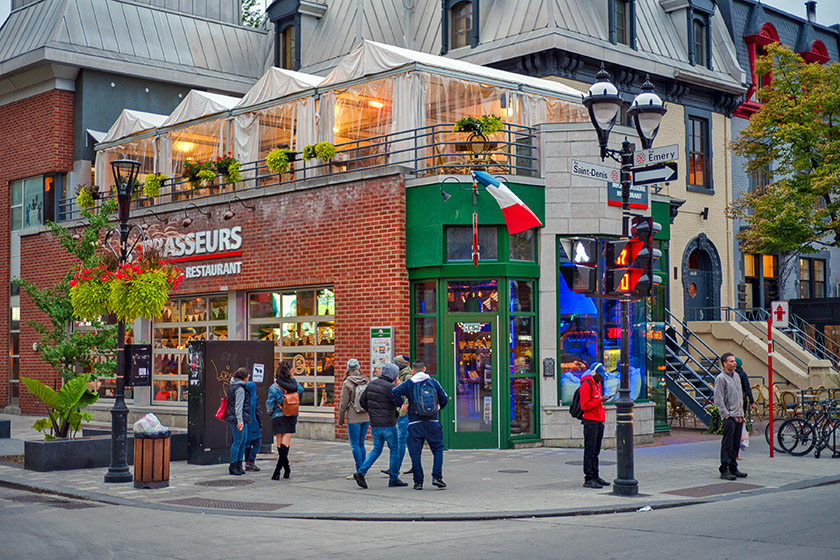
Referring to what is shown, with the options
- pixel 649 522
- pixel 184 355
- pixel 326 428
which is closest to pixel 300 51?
pixel 184 355

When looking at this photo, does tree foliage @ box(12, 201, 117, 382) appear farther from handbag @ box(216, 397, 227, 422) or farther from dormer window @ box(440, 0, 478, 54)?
dormer window @ box(440, 0, 478, 54)

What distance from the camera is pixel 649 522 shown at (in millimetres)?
10734

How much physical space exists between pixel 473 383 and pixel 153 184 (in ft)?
36.8

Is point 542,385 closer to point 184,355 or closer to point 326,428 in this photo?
point 326,428

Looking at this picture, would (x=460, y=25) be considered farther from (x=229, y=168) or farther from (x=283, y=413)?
(x=283, y=413)

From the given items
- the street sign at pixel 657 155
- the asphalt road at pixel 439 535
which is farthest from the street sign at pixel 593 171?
the asphalt road at pixel 439 535

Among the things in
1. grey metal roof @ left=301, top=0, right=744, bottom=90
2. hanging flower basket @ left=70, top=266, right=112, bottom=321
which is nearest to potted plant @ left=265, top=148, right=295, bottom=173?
hanging flower basket @ left=70, top=266, right=112, bottom=321

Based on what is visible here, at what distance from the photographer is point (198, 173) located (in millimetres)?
23703

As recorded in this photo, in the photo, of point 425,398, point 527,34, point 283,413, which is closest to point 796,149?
point 527,34

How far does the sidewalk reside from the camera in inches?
466

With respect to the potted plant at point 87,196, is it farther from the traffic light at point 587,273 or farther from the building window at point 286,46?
the traffic light at point 587,273

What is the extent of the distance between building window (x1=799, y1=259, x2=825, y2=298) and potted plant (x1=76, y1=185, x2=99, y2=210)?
23601 millimetres

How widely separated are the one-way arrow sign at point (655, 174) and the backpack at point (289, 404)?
19.4ft

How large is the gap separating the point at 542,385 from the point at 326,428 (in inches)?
186
